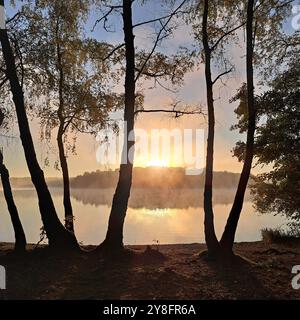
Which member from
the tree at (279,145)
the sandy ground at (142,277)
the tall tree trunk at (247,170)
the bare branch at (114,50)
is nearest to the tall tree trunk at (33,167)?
the sandy ground at (142,277)

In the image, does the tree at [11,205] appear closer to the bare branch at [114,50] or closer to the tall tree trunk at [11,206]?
the tall tree trunk at [11,206]

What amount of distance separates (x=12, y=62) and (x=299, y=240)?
13.3 m

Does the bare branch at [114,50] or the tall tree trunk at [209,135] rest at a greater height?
the bare branch at [114,50]

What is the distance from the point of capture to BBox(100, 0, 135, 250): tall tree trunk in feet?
40.7

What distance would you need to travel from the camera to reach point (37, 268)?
35.9 feet

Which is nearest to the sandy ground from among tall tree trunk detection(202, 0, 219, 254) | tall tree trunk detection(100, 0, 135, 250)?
tall tree trunk detection(100, 0, 135, 250)

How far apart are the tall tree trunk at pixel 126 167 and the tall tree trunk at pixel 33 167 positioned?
3.98 ft

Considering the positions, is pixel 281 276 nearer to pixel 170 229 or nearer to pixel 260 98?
pixel 260 98

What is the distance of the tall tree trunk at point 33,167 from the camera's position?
12.3 meters

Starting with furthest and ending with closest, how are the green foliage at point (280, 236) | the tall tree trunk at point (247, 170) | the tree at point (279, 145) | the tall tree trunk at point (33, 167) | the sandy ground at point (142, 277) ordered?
the green foliage at point (280, 236) → the tree at point (279, 145) → the tall tree trunk at point (247, 170) → the tall tree trunk at point (33, 167) → the sandy ground at point (142, 277)

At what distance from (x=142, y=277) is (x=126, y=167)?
3468 millimetres

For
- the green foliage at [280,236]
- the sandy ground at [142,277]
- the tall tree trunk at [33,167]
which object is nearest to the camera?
the sandy ground at [142,277]

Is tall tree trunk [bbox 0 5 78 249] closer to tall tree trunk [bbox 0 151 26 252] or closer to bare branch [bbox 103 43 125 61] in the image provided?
tall tree trunk [bbox 0 151 26 252]

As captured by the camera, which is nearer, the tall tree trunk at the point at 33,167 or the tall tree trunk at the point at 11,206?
the tall tree trunk at the point at 33,167
